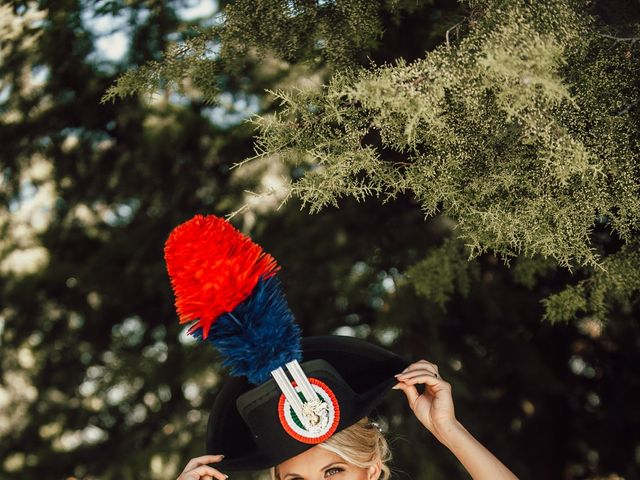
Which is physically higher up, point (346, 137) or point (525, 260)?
point (346, 137)

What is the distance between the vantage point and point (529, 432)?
18.0 ft

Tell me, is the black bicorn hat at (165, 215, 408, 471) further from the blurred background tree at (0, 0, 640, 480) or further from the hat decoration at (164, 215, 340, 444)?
the blurred background tree at (0, 0, 640, 480)

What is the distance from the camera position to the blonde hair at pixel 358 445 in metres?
2.67

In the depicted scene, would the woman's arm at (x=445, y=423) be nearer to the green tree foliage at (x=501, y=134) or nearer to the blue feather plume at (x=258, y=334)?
the blue feather plume at (x=258, y=334)

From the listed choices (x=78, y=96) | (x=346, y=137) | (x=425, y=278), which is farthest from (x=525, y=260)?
(x=78, y=96)

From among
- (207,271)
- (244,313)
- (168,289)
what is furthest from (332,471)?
(168,289)

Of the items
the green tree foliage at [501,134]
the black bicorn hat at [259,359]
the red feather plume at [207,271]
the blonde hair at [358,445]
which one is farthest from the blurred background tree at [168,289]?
the red feather plume at [207,271]

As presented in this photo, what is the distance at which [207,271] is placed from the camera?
213 centimetres

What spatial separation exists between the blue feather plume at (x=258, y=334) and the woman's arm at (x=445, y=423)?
37cm

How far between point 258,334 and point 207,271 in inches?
9.1

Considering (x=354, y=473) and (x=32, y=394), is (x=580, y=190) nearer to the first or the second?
(x=354, y=473)

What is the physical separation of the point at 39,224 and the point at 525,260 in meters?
3.30

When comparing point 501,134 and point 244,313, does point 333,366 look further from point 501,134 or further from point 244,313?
point 501,134

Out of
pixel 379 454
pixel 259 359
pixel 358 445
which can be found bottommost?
pixel 379 454
